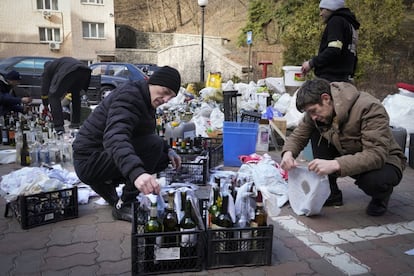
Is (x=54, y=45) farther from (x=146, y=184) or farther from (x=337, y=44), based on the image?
(x=146, y=184)

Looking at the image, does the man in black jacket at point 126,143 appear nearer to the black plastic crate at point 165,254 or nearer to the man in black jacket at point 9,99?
the black plastic crate at point 165,254

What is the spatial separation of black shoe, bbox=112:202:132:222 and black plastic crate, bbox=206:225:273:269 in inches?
37.5

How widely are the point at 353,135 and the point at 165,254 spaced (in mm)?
1709

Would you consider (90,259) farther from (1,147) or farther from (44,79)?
(44,79)

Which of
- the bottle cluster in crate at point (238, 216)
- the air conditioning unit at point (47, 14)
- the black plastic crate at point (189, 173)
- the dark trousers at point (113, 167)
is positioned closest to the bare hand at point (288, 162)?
the bottle cluster in crate at point (238, 216)

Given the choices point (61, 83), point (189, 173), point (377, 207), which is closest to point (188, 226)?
point (189, 173)

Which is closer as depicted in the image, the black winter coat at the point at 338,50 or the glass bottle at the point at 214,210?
the glass bottle at the point at 214,210

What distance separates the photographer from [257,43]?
18797 mm

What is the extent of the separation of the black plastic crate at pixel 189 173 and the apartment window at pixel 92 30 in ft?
79.5

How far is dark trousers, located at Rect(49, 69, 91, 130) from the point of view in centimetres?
579

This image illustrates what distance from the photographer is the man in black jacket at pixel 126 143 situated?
2.04 m

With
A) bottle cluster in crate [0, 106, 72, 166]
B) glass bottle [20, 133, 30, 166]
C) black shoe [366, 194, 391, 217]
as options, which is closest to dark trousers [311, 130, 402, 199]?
black shoe [366, 194, 391, 217]

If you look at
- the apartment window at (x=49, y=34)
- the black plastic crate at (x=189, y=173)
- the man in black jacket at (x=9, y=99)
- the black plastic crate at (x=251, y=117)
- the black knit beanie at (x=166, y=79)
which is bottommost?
the black plastic crate at (x=189, y=173)

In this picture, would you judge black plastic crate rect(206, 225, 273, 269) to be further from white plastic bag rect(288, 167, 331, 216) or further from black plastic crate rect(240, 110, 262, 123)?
black plastic crate rect(240, 110, 262, 123)
